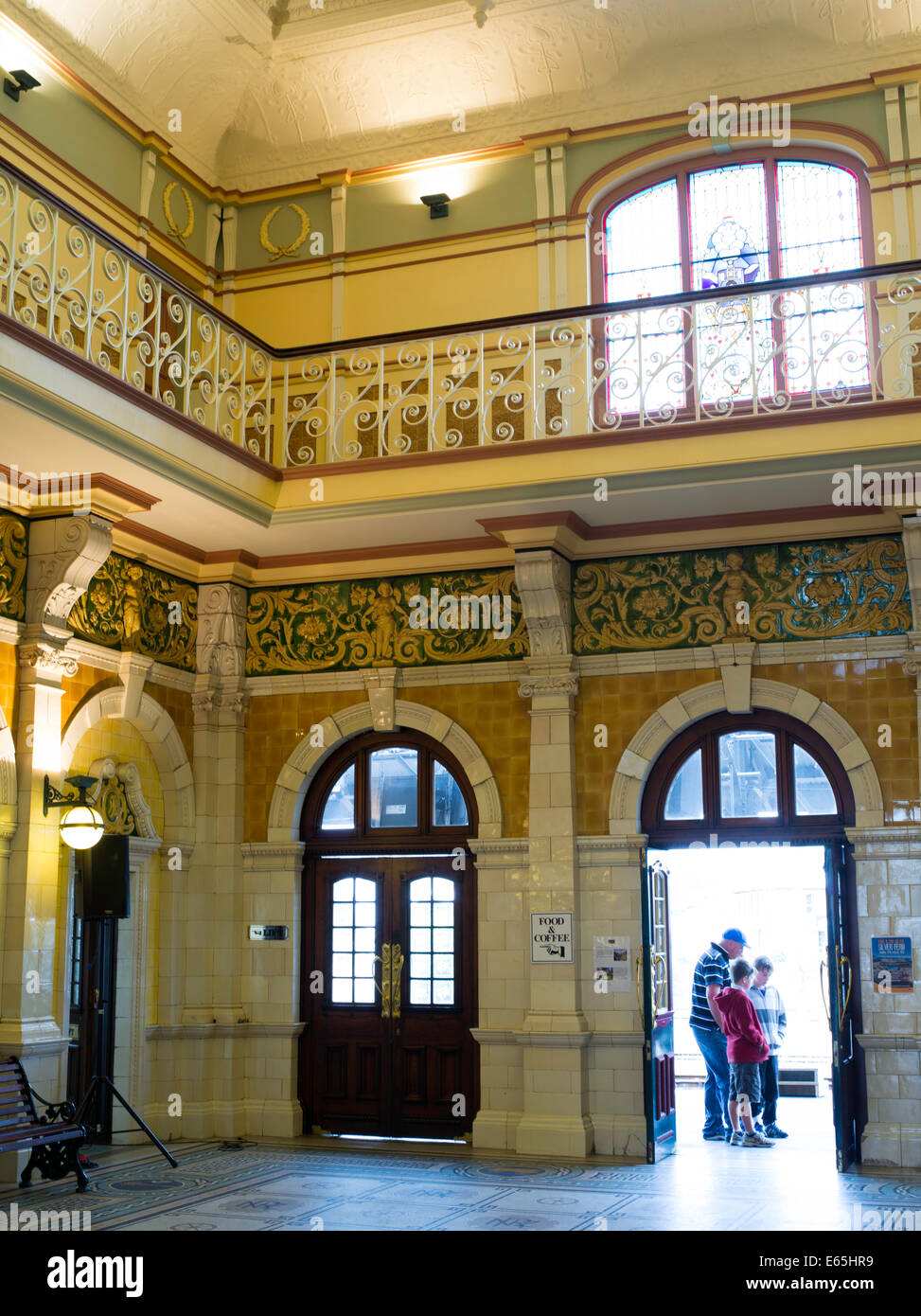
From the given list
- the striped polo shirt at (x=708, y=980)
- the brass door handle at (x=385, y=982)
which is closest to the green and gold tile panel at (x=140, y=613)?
the brass door handle at (x=385, y=982)

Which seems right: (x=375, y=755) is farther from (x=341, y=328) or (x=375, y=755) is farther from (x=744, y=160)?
(x=744, y=160)

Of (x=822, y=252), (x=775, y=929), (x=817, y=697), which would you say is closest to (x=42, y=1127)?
(x=817, y=697)

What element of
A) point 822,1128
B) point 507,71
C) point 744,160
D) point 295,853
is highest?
point 507,71

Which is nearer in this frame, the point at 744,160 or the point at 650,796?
the point at 650,796

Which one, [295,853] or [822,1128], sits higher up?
[295,853]

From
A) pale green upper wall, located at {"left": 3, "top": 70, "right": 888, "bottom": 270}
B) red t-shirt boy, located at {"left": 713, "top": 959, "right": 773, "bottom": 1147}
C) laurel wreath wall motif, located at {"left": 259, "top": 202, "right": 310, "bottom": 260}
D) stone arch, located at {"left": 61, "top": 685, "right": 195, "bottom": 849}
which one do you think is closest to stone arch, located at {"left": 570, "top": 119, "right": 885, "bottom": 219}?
pale green upper wall, located at {"left": 3, "top": 70, "right": 888, "bottom": 270}

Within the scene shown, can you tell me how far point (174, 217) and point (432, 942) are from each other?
236 inches

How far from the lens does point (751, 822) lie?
9.23 metres

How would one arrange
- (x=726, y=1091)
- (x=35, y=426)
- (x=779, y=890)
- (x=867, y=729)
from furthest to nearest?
(x=779, y=890) → (x=726, y=1091) → (x=867, y=729) → (x=35, y=426)

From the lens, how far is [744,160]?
10.1 meters

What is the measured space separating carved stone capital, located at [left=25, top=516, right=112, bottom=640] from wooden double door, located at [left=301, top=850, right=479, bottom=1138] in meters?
2.89

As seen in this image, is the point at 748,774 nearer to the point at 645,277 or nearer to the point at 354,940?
the point at 354,940

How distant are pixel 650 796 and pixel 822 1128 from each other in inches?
126

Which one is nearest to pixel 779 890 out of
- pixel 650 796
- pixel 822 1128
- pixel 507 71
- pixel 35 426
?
pixel 822 1128
